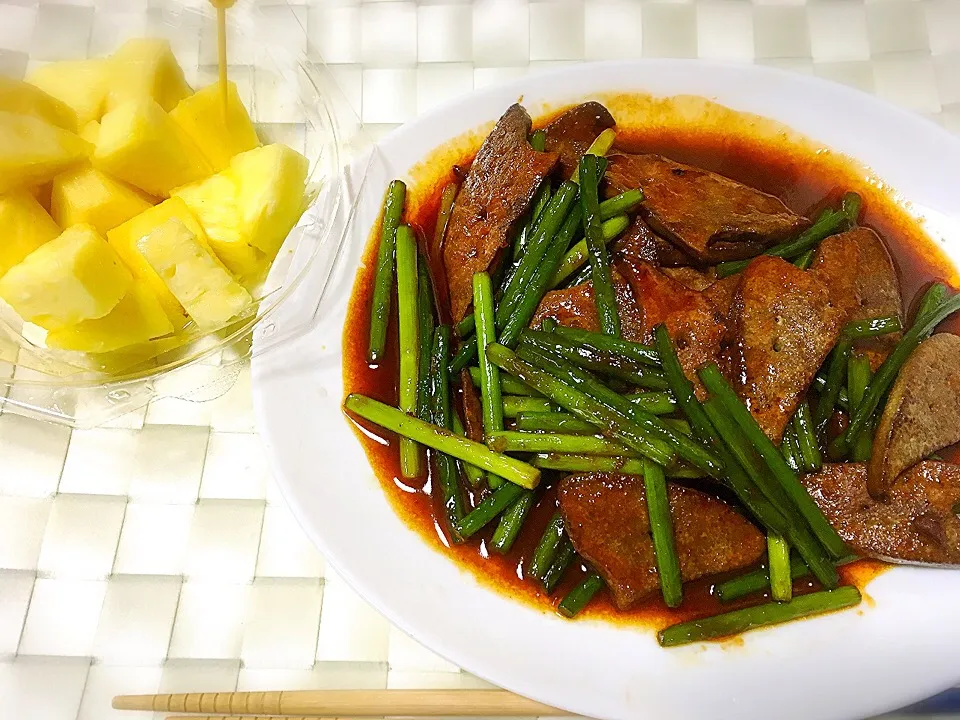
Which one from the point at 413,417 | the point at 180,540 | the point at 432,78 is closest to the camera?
the point at 413,417

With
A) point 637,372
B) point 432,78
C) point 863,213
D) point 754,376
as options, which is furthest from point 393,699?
point 432,78

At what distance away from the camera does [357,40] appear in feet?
12.1

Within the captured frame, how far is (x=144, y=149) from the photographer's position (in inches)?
96.3

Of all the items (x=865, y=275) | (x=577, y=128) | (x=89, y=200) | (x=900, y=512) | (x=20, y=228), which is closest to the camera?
(x=900, y=512)

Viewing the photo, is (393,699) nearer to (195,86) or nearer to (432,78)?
(195,86)

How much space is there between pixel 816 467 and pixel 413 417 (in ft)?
4.46

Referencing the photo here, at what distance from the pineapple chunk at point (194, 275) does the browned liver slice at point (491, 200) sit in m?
0.77

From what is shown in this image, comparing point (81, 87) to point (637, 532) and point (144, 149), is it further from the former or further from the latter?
point (637, 532)

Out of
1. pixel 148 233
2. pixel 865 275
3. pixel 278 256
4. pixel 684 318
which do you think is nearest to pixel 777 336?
pixel 684 318

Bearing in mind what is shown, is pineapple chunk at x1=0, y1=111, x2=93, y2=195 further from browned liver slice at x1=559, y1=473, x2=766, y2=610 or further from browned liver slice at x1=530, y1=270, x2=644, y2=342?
browned liver slice at x1=559, y1=473, x2=766, y2=610

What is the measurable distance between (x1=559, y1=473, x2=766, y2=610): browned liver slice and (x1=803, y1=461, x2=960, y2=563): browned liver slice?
265 millimetres

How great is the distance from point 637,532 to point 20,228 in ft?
7.55

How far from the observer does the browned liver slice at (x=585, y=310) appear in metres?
2.42

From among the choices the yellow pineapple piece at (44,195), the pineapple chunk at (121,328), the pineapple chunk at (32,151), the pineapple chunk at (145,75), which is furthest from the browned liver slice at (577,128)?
the yellow pineapple piece at (44,195)
